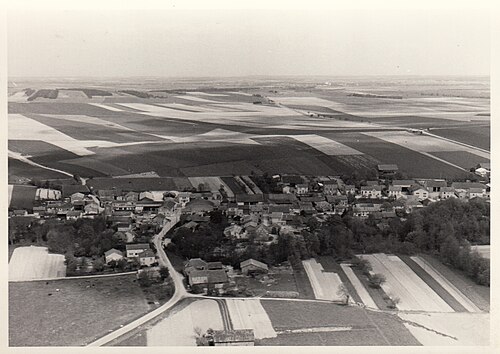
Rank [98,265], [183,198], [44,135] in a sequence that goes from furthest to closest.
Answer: [183,198]
[44,135]
[98,265]

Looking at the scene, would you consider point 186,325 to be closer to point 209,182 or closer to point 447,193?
point 209,182

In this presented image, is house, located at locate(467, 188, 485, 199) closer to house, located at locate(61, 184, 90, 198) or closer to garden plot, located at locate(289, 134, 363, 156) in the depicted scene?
garden plot, located at locate(289, 134, 363, 156)

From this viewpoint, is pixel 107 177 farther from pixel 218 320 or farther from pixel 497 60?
pixel 497 60

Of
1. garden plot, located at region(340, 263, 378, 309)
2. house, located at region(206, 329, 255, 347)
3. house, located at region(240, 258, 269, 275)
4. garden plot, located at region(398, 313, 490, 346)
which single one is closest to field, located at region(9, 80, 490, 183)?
house, located at region(240, 258, 269, 275)

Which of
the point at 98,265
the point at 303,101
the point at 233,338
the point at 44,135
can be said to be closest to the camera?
the point at 233,338

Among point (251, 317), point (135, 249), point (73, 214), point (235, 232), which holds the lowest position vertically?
point (251, 317)

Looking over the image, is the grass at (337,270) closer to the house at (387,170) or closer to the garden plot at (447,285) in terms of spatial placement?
the garden plot at (447,285)

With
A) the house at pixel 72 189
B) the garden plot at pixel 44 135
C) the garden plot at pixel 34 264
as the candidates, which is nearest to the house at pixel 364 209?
the garden plot at pixel 44 135

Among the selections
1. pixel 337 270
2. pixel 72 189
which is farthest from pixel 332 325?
pixel 72 189
